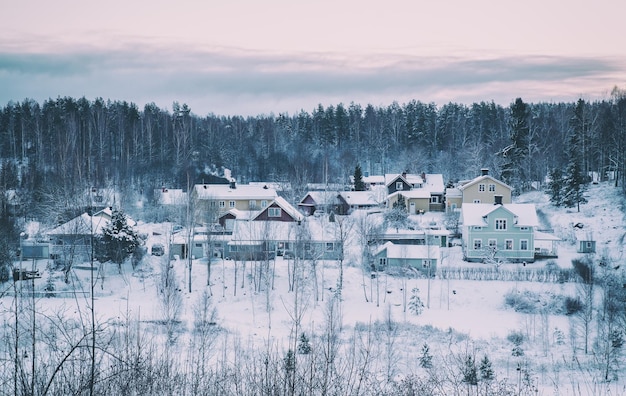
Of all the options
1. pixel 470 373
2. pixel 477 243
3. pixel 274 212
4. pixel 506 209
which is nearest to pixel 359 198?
pixel 274 212

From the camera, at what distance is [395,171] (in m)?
54.7

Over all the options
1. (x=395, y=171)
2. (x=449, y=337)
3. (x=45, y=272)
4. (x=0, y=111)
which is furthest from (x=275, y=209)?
(x=0, y=111)

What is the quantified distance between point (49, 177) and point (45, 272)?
1739 centimetres

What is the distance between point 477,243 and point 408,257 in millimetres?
4641

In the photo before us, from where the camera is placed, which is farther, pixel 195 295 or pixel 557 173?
pixel 557 173

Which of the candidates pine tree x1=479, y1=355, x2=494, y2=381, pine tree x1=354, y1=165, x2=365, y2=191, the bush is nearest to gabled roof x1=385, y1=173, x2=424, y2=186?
pine tree x1=354, y1=165, x2=365, y2=191

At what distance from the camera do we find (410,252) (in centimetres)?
2602

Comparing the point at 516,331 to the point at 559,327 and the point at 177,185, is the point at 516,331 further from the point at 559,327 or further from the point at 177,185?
the point at 177,185

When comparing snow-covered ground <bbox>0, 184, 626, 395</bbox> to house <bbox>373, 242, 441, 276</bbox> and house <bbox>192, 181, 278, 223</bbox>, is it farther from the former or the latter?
house <bbox>192, 181, 278, 223</bbox>

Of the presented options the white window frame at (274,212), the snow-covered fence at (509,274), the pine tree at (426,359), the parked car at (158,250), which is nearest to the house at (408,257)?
the snow-covered fence at (509,274)

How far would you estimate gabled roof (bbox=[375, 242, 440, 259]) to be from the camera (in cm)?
2572

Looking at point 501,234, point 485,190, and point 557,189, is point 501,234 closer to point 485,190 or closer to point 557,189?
point 485,190

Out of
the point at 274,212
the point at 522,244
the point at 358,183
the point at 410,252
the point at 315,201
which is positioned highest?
the point at 358,183

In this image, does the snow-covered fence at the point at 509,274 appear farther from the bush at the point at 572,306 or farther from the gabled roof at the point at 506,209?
the gabled roof at the point at 506,209
